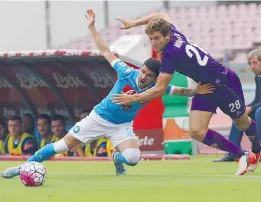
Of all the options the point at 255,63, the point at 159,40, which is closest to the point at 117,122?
the point at 159,40

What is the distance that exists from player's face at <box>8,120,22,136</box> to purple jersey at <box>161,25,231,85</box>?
7463mm

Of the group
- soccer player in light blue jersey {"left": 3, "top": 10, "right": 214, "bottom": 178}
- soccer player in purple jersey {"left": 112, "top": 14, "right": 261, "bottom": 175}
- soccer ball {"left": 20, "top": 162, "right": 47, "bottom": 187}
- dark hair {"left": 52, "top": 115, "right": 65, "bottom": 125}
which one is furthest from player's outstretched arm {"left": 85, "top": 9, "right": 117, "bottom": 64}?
dark hair {"left": 52, "top": 115, "right": 65, "bottom": 125}

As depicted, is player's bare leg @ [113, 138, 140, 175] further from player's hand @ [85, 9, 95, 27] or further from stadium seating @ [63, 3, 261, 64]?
stadium seating @ [63, 3, 261, 64]

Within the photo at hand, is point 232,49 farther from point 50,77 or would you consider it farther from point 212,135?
point 212,135

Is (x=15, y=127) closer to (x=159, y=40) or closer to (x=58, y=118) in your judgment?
(x=58, y=118)

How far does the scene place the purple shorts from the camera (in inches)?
388

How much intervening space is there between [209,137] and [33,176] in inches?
98.1

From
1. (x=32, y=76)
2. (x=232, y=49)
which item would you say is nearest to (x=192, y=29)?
(x=232, y=49)

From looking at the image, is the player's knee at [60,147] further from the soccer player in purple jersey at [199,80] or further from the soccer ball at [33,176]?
the soccer ball at [33,176]

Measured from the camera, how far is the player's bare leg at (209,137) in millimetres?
9914

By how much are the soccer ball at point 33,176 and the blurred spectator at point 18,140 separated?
804cm

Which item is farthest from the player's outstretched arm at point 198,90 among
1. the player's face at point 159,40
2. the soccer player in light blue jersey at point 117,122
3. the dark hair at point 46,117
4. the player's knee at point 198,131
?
the dark hair at point 46,117

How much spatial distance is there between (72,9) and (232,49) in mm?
5589

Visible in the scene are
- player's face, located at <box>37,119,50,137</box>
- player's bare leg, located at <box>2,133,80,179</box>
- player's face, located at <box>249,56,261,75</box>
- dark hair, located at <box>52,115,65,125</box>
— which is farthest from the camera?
player's face, located at <box>37,119,50,137</box>
